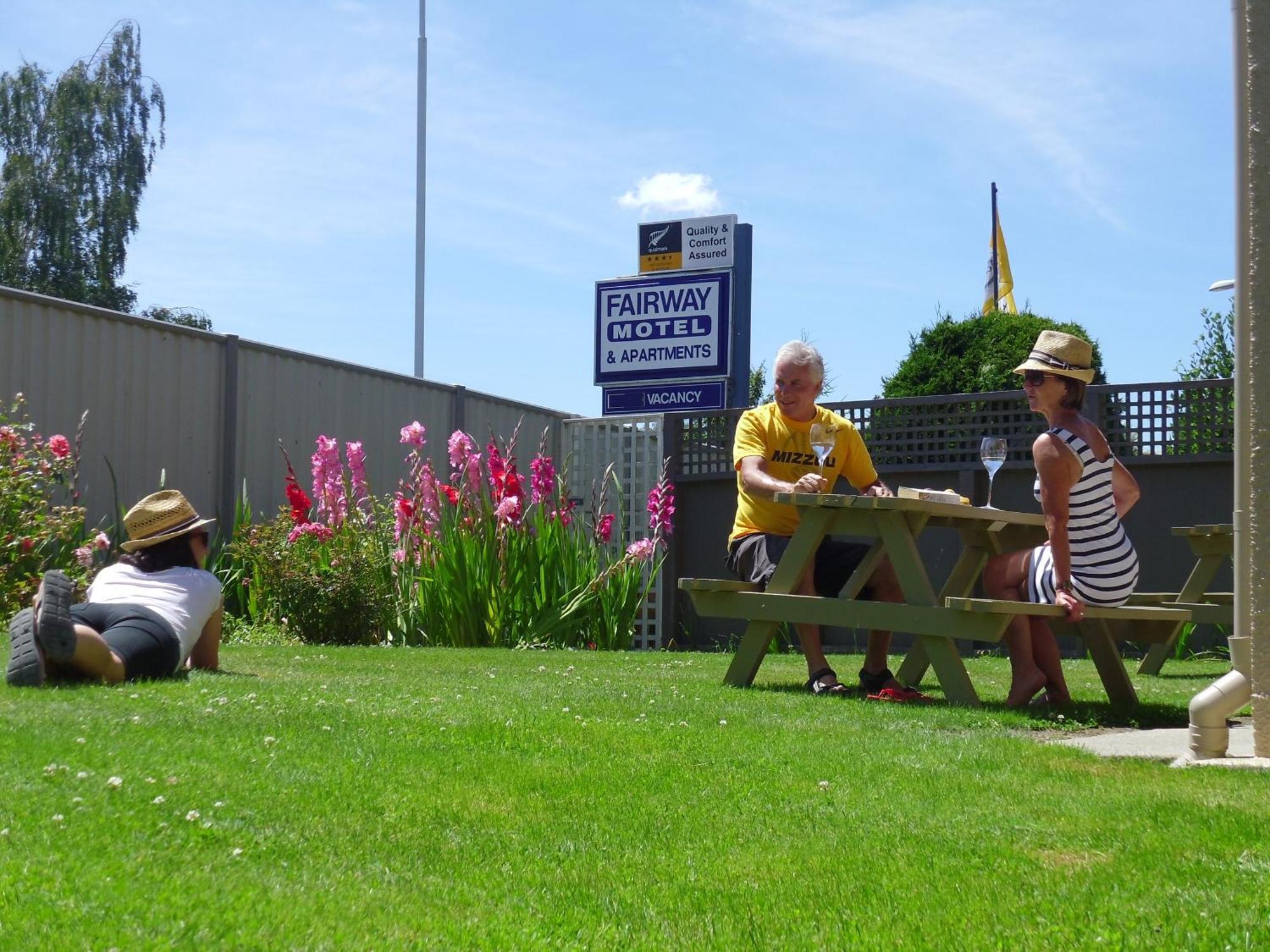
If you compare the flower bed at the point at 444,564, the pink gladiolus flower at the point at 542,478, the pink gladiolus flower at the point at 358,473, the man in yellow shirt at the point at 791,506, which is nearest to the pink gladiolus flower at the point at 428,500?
the flower bed at the point at 444,564

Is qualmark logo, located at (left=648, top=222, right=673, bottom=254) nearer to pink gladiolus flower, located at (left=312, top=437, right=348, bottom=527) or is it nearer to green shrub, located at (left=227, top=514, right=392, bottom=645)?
pink gladiolus flower, located at (left=312, top=437, right=348, bottom=527)

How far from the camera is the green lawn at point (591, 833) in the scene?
A: 2.12 m

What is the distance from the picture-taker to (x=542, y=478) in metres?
9.80

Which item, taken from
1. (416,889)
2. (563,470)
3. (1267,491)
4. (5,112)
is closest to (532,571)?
(563,470)

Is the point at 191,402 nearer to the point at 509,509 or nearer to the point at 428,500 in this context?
the point at 428,500

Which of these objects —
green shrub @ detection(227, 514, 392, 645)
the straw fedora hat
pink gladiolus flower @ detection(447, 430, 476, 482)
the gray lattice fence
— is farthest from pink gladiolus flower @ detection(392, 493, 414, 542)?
the straw fedora hat

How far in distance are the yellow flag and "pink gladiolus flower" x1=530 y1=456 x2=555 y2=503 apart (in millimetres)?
15635

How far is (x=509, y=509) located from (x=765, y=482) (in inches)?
156

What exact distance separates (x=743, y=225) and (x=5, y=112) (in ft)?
77.5

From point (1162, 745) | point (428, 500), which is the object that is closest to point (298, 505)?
point (428, 500)

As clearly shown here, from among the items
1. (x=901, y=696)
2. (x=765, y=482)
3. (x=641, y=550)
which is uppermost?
(x=765, y=482)

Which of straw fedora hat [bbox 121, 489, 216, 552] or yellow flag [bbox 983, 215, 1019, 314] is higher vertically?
yellow flag [bbox 983, 215, 1019, 314]

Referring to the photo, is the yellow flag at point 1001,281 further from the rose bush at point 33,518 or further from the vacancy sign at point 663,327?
the rose bush at point 33,518

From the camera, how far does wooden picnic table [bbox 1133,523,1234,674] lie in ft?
23.4
